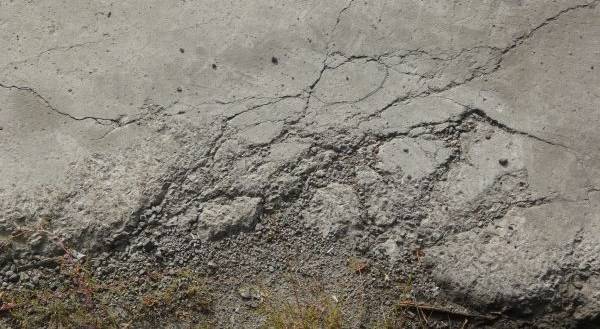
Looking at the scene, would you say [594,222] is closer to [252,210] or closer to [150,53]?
[252,210]

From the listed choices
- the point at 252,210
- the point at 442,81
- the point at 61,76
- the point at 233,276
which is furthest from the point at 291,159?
the point at 61,76

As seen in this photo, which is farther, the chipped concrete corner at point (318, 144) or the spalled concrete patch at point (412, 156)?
the spalled concrete patch at point (412, 156)

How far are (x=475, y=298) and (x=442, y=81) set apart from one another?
0.92m

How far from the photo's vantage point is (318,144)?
296cm

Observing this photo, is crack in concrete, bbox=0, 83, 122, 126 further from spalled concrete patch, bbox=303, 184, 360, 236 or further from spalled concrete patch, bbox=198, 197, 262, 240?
spalled concrete patch, bbox=303, 184, 360, 236

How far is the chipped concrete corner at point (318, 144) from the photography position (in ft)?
8.95

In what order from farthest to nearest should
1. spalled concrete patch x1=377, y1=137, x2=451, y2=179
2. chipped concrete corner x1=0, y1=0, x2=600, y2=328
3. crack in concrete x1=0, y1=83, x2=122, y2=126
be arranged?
crack in concrete x1=0, y1=83, x2=122, y2=126 → spalled concrete patch x1=377, y1=137, x2=451, y2=179 → chipped concrete corner x1=0, y1=0, x2=600, y2=328

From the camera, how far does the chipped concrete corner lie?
2.73 meters

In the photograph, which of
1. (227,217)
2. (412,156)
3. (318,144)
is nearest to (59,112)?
(227,217)

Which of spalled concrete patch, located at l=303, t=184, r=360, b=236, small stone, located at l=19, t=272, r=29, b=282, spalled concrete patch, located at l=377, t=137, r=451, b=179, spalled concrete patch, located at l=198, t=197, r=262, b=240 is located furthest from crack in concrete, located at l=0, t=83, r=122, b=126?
spalled concrete patch, located at l=377, t=137, r=451, b=179

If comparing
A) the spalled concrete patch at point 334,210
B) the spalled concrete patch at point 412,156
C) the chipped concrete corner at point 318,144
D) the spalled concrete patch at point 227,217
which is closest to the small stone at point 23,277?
the chipped concrete corner at point 318,144

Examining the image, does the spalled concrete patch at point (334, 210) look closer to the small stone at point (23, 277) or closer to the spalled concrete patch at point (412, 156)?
the spalled concrete patch at point (412, 156)

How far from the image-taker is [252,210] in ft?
9.33

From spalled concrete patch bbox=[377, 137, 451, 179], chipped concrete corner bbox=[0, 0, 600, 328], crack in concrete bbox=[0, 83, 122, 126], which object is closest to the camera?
chipped concrete corner bbox=[0, 0, 600, 328]
